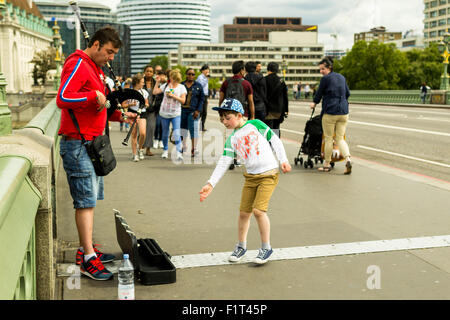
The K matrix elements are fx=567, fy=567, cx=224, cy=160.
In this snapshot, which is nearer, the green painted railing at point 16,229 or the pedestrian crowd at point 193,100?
the green painted railing at point 16,229

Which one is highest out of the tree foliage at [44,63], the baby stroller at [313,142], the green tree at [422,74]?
the tree foliage at [44,63]

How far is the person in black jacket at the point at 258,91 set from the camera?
1074cm

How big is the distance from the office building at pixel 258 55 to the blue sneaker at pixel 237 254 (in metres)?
183

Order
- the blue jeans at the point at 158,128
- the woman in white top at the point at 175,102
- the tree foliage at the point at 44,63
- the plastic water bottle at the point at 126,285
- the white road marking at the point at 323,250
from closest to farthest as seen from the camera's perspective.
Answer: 1. the plastic water bottle at the point at 126,285
2. the white road marking at the point at 323,250
3. the woman in white top at the point at 175,102
4. the blue jeans at the point at 158,128
5. the tree foliage at the point at 44,63

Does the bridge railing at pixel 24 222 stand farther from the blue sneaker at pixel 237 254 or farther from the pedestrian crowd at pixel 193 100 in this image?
the pedestrian crowd at pixel 193 100

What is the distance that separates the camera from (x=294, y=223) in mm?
6316

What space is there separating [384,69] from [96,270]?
97.0 metres

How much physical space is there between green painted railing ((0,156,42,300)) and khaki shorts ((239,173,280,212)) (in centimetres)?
196

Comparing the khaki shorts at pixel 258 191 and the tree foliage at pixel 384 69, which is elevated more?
the tree foliage at pixel 384 69

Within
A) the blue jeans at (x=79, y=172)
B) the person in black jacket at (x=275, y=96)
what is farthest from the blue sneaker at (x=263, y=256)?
the person in black jacket at (x=275, y=96)

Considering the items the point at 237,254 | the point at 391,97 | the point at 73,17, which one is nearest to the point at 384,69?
the point at 73,17

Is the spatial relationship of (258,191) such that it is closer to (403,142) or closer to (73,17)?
(403,142)
